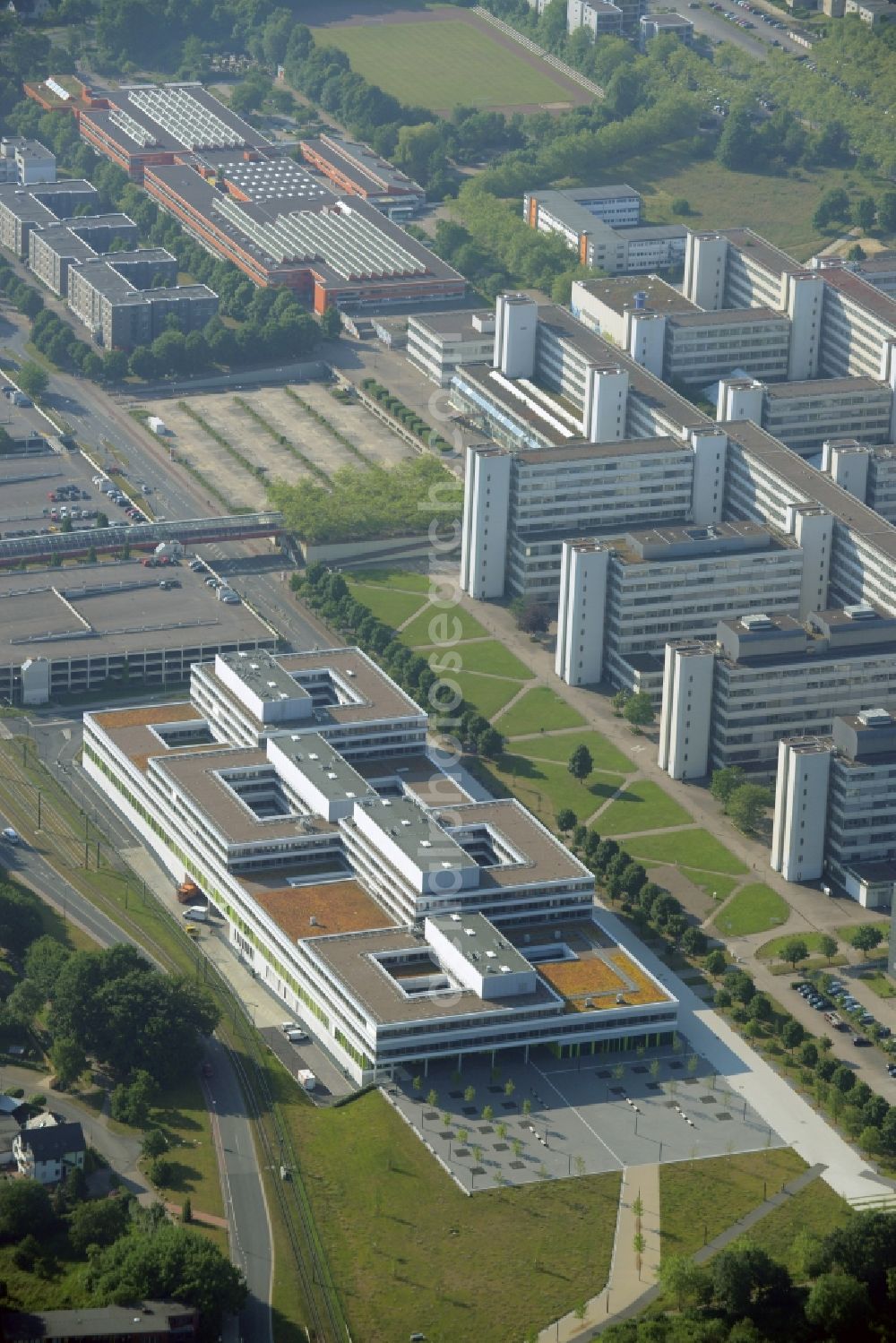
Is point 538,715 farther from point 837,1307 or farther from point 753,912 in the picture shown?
point 837,1307

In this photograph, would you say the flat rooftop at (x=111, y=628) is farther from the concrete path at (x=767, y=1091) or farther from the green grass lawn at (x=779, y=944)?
the green grass lawn at (x=779, y=944)

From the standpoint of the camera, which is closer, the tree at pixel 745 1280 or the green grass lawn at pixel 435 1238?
the tree at pixel 745 1280

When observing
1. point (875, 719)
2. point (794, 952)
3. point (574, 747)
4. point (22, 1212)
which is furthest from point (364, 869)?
point (22, 1212)

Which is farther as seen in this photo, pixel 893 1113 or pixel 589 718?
pixel 589 718

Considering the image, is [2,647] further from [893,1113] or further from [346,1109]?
[893,1113]

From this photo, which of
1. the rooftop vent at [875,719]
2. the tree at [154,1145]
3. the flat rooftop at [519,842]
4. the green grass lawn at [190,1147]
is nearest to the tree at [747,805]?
the rooftop vent at [875,719]

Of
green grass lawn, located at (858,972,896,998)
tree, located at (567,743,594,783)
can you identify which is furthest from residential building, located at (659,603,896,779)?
green grass lawn, located at (858,972,896,998)

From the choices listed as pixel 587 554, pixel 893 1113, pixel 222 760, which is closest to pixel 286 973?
pixel 222 760
